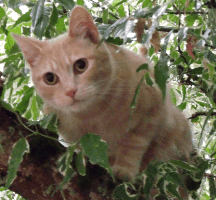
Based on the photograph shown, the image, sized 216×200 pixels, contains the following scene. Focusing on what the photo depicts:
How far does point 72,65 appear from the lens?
1253 millimetres

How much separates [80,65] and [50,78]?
0.49ft

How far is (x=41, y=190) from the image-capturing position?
96 cm

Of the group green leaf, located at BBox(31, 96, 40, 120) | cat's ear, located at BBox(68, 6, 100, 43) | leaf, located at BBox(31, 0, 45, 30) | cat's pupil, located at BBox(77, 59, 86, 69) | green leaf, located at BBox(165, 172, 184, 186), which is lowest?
green leaf, located at BBox(31, 96, 40, 120)

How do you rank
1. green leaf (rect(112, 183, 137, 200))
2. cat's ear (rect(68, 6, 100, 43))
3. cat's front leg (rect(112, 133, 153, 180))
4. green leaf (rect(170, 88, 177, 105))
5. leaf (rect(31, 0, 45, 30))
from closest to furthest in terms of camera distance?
green leaf (rect(112, 183, 137, 200)) < leaf (rect(31, 0, 45, 30)) < cat's ear (rect(68, 6, 100, 43)) < cat's front leg (rect(112, 133, 153, 180)) < green leaf (rect(170, 88, 177, 105))

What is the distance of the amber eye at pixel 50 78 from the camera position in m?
1.27

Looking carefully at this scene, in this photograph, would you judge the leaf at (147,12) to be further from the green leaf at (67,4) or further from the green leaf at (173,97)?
the green leaf at (173,97)

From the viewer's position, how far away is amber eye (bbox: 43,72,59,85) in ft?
4.16

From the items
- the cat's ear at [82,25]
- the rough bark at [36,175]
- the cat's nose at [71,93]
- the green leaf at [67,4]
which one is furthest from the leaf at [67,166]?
the cat's ear at [82,25]

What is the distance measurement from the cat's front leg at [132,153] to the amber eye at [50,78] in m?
0.41

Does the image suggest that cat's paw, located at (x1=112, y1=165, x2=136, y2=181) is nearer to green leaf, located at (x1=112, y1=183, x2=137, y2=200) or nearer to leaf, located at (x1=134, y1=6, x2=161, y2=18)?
green leaf, located at (x1=112, y1=183, x2=137, y2=200)

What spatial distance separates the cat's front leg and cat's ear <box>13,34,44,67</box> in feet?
1.86

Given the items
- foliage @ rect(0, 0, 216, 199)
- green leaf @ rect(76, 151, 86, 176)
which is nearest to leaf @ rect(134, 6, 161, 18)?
foliage @ rect(0, 0, 216, 199)

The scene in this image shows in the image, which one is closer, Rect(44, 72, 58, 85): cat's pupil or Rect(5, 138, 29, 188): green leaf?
Rect(5, 138, 29, 188): green leaf

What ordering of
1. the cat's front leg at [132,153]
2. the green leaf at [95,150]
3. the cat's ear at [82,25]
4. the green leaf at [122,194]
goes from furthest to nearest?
the cat's front leg at [132,153] → the cat's ear at [82,25] → the green leaf at [122,194] → the green leaf at [95,150]
